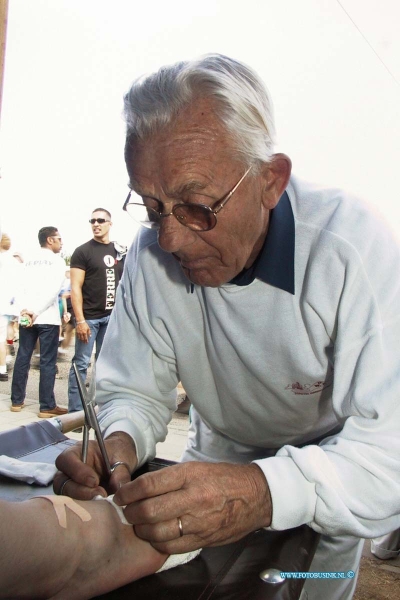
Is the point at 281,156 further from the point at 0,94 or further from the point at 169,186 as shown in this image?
the point at 0,94

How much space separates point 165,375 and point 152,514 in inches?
27.7

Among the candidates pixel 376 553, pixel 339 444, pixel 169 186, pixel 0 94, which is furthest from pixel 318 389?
pixel 376 553

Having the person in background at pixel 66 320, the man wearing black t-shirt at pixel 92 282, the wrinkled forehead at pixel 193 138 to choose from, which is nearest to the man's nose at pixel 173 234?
the wrinkled forehead at pixel 193 138

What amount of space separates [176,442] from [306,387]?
3.46 m

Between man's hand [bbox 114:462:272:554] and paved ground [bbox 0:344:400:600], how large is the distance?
1.67 m

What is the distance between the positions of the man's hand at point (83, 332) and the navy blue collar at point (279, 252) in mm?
4088

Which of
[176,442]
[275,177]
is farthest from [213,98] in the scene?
[176,442]

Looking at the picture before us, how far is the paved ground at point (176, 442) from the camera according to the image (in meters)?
2.52

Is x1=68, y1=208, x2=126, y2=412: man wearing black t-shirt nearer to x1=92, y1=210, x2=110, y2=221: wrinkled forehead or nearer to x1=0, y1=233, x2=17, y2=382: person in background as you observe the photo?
x1=92, y1=210, x2=110, y2=221: wrinkled forehead

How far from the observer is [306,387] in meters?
1.47

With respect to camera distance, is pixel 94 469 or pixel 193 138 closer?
pixel 193 138

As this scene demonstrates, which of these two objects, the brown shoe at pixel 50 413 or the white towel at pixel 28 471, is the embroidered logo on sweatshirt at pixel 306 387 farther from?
the brown shoe at pixel 50 413

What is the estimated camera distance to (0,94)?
1.30 metres

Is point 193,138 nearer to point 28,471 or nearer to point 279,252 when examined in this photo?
point 279,252
